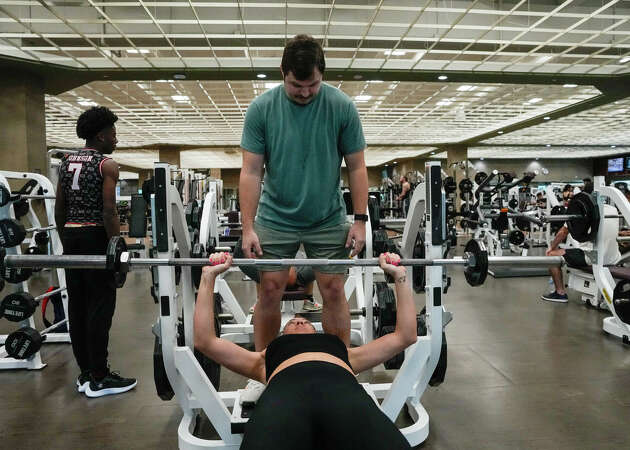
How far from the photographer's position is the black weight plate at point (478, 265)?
4.91 ft

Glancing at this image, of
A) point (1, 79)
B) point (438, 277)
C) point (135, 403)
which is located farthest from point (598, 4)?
point (1, 79)

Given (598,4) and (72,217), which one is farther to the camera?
(598,4)

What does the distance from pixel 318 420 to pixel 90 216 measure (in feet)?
4.97

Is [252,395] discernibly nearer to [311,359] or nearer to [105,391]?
[311,359]

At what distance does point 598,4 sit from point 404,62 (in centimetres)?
231

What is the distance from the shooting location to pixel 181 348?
156cm

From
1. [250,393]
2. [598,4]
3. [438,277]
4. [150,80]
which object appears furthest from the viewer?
[150,80]

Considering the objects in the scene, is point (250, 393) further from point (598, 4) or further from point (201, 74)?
point (201, 74)

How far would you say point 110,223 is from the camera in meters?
2.00

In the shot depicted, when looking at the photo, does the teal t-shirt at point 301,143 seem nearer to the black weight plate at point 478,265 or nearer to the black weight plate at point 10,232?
the black weight plate at point 478,265

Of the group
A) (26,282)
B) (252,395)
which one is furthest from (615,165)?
(26,282)

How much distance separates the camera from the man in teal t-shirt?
149 centimetres

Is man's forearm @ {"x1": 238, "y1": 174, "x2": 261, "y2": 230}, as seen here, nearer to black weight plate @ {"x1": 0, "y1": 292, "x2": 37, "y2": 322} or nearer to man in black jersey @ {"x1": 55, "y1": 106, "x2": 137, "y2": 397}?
man in black jersey @ {"x1": 55, "y1": 106, "x2": 137, "y2": 397}

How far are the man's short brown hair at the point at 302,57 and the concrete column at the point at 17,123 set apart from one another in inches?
231
